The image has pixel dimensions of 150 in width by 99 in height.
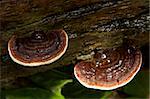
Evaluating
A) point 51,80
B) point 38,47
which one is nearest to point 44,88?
point 51,80

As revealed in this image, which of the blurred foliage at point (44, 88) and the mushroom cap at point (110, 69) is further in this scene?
the blurred foliage at point (44, 88)

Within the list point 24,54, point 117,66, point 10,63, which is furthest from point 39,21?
point 117,66

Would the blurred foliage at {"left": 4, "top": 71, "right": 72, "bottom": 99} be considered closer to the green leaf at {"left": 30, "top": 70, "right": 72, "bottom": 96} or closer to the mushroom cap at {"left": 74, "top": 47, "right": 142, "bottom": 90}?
the green leaf at {"left": 30, "top": 70, "right": 72, "bottom": 96}

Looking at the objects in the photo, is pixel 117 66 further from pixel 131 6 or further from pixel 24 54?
pixel 24 54

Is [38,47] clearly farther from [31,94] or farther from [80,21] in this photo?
[31,94]

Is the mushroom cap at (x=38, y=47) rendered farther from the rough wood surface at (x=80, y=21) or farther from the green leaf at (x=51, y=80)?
the green leaf at (x=51, y=80)

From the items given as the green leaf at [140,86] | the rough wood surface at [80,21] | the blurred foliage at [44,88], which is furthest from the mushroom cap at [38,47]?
the green leaf at [140,86]
